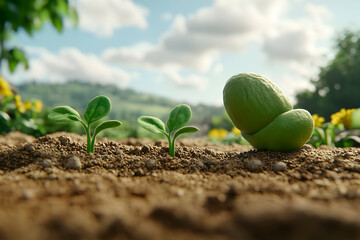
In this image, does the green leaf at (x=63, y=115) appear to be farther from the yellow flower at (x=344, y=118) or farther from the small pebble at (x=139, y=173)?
the yellow flower at (x=344, y=118)

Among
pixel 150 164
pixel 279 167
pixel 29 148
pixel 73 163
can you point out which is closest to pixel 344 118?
pixel 279 167

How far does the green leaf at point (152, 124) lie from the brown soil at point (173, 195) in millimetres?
200

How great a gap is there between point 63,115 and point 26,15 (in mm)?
895

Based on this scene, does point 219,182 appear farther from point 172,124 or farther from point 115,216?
point 172,124

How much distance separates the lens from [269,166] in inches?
87.7

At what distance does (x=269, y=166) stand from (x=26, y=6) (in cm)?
211

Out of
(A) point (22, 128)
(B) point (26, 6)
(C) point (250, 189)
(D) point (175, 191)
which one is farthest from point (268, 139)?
(A) point (22, 128)

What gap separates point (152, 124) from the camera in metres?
2.64

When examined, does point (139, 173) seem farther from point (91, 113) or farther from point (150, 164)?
point (91, 113)

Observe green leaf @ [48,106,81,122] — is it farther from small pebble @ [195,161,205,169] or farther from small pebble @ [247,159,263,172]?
small pebble @ [247,159,263,172]

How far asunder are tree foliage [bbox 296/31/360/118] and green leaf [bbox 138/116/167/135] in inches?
681

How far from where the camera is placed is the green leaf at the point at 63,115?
2.45 meters

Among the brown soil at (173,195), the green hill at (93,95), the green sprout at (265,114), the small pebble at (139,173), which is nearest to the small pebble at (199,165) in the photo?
the brown soil at (173,195)

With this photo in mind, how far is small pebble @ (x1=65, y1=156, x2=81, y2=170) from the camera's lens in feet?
6.81
